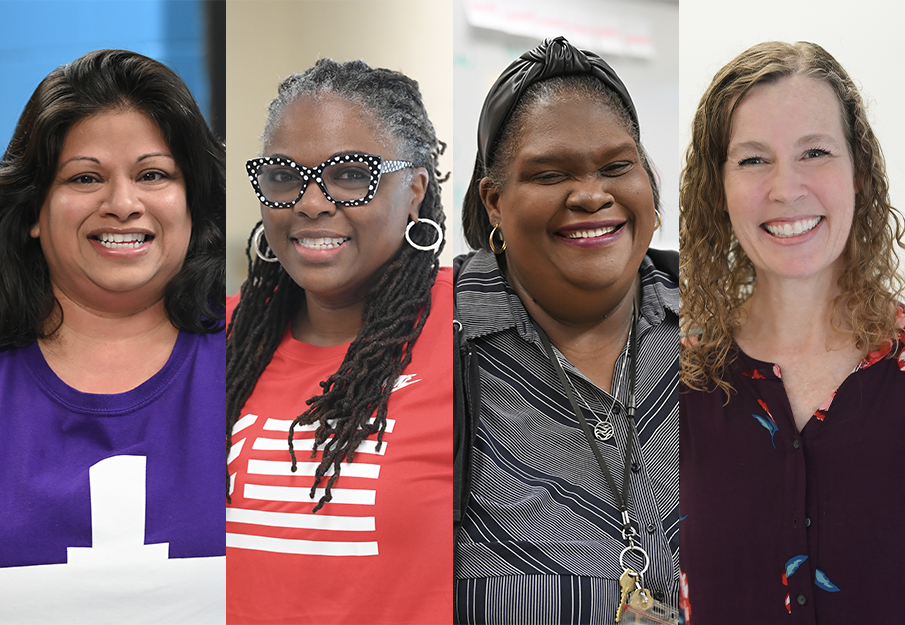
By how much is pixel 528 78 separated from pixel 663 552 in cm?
102

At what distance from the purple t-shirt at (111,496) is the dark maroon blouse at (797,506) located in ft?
3.47

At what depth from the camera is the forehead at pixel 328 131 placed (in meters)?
1.56

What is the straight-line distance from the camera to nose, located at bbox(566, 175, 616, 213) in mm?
1538

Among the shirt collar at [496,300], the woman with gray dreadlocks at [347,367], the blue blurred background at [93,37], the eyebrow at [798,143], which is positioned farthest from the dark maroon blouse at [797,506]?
the blue blurred background at [93,37]

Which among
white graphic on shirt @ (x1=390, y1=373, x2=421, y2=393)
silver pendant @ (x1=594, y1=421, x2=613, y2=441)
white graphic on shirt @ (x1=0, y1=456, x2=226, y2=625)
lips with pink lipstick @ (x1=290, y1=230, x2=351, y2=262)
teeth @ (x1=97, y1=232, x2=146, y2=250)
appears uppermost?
teeth @ (x1=97, y1=232, x2=146, y2=250)

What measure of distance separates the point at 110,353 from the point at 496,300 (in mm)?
876

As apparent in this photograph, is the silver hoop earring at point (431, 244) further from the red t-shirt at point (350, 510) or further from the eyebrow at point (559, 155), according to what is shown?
the eyebrow at point (559, 155)

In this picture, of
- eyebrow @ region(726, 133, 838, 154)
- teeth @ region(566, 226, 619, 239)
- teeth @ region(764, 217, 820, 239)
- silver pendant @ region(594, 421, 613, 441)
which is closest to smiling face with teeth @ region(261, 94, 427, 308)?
teeth @ region(566, 226, 619, 239)

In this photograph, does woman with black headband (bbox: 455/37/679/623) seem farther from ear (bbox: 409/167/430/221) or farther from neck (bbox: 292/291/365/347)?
neck (bbox: 292/291/365/347)

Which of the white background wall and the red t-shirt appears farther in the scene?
the white background wall

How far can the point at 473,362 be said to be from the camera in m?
1.65

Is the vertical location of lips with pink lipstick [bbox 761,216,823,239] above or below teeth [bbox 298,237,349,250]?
above

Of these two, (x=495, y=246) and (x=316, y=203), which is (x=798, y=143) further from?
(x=316, y=203)

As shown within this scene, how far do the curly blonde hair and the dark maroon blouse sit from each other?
0.28 ft
